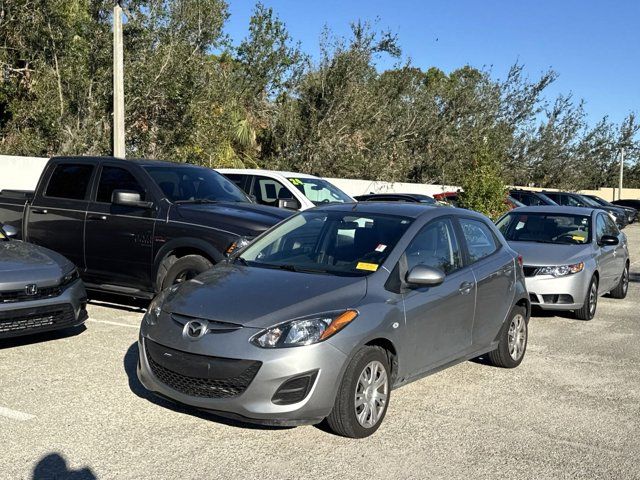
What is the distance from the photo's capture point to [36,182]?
1475 centimetres

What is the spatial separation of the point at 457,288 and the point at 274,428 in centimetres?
193

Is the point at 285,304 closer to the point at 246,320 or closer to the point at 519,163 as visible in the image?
the point at 246,320

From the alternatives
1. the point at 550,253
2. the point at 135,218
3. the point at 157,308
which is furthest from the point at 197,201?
the point at 550,253

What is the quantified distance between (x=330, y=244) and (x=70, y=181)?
494 centimetres

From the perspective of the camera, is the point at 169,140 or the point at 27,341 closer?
the point at 27,341

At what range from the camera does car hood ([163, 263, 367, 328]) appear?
4887mm

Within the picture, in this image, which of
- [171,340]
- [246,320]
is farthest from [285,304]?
[171,340]

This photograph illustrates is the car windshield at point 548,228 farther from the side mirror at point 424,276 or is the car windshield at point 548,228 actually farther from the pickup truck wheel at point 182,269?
the side mirror at point 424,276

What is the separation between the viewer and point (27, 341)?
761cm

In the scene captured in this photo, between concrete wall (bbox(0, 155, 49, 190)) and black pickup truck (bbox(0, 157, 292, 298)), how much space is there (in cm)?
484

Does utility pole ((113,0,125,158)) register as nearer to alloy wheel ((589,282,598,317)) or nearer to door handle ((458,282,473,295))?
alloy wheel ((589,282,598,317))

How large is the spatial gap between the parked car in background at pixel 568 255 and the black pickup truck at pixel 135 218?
3.52m

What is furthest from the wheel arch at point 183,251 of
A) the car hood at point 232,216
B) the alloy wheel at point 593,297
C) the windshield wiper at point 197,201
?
the alloy wheel at point 593,297

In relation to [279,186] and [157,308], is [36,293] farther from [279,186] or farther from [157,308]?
[279,186]
